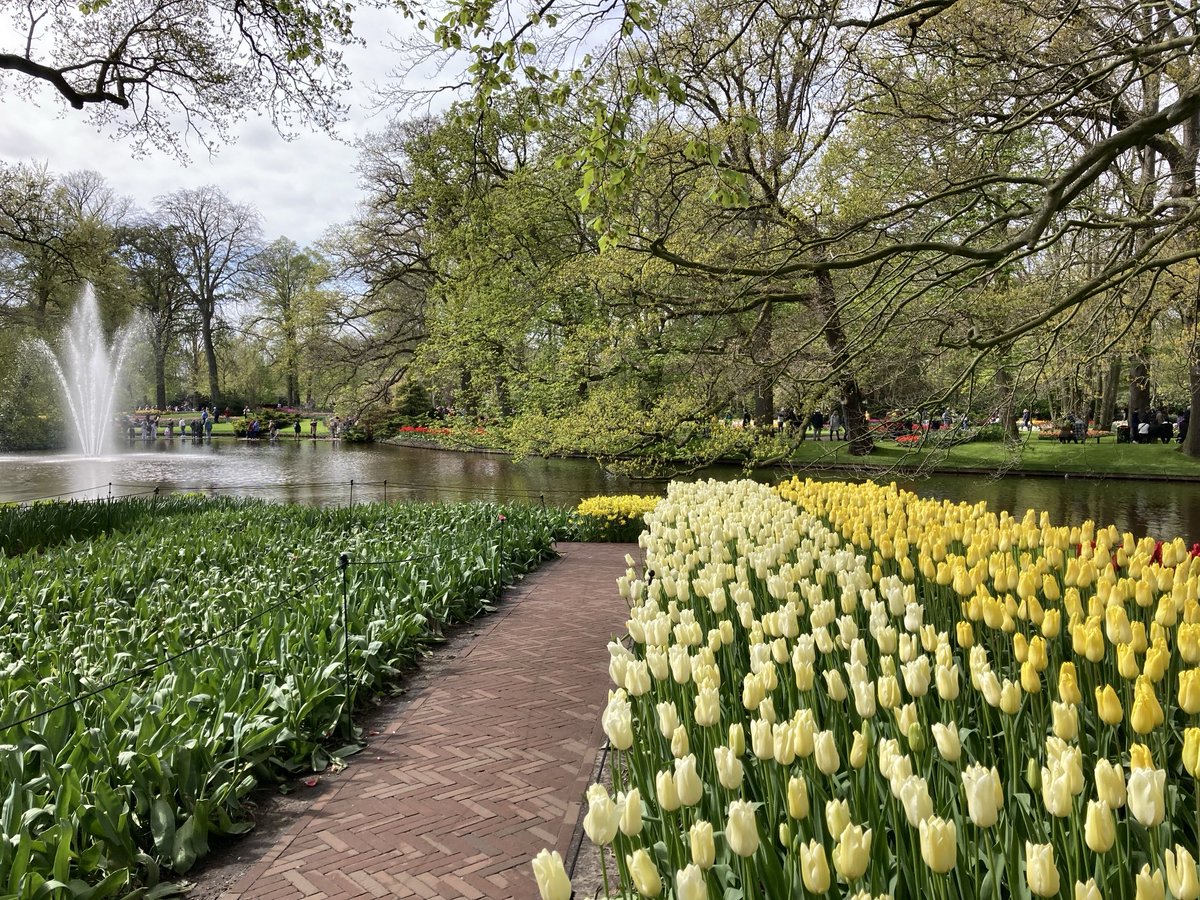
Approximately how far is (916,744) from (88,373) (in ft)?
127

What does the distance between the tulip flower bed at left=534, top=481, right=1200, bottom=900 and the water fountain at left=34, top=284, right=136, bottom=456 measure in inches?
1362

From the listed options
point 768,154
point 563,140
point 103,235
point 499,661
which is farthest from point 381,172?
point 499,661

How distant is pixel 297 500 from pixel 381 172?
59.4 feet

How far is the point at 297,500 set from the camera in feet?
66.8

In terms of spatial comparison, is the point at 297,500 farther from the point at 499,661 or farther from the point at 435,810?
the point at 435,810

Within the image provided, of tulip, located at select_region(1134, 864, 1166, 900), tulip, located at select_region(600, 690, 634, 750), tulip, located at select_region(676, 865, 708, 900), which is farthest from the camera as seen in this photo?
tulip, located at select_region(600, 690, 634, 750)

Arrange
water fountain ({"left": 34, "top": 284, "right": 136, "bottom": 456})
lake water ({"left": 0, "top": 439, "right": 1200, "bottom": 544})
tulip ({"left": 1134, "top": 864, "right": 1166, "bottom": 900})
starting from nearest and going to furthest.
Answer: tulip ({"left": 1134, "top": 864, "right": 1166, "bottom": 900}) → lake water ({"left": 0, "top": 439, "right": 1200, "bottom": 544}) → water fountain ({"left": 34, "top": 284, "right": 136, "bottom": 456})

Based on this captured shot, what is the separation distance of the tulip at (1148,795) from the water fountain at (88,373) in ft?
119

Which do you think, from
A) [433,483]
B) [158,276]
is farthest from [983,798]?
[158,276]

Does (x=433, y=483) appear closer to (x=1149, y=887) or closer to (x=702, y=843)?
(x=702, y=843)

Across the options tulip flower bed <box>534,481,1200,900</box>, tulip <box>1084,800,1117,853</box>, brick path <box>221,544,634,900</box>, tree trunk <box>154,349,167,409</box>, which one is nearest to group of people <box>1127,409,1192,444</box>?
brick path <box>221,544,634,900</box>

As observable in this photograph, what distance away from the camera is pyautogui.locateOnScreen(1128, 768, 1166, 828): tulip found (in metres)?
Answer: 1.61

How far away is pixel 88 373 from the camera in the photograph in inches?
1362

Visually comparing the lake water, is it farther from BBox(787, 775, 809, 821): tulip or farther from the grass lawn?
BBox(787, 775, 809, 821): tulip
